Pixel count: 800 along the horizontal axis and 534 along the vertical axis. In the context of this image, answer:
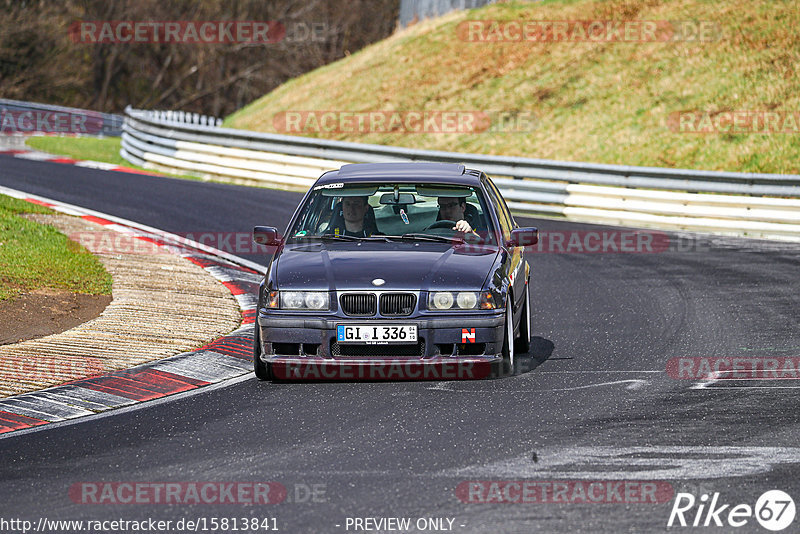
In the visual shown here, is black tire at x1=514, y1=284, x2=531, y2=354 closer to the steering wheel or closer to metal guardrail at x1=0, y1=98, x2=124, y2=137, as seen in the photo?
the steering wheel

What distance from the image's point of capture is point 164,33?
61.4 metres

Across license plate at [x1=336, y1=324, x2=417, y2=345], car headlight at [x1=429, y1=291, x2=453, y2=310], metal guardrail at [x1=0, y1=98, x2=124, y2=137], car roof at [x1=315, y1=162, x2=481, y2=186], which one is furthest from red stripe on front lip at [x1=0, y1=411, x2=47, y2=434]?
metal guardrail at [x1=0, y1=98, x2=124, y2=137]

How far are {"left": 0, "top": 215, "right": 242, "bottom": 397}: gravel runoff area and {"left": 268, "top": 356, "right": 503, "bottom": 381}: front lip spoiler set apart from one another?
153 cm

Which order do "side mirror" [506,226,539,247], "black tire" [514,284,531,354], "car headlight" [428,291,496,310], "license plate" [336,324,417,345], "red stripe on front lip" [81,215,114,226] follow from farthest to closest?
"red stripe on front lip" [81,215,114,226]
"black tire" [514,284,531,354]
"side mirror" [506,226,539,247]
"car headlight" [428,291,496,310]
"license plate" [336,324,417,345]

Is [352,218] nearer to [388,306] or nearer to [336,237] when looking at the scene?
[336,237]

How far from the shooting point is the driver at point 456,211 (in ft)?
32.5

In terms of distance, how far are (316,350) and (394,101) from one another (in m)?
26.5

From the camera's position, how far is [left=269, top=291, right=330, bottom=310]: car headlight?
8625mm

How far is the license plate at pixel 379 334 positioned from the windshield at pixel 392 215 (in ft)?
4.44

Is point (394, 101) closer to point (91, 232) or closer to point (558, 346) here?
point (91, 232)

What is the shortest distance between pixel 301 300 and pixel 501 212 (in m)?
2.54

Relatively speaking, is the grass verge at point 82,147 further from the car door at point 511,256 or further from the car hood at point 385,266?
the car hood at point 385,266

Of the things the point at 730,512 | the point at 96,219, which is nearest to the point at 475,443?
the point at 730,512

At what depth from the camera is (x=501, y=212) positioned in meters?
10.6
